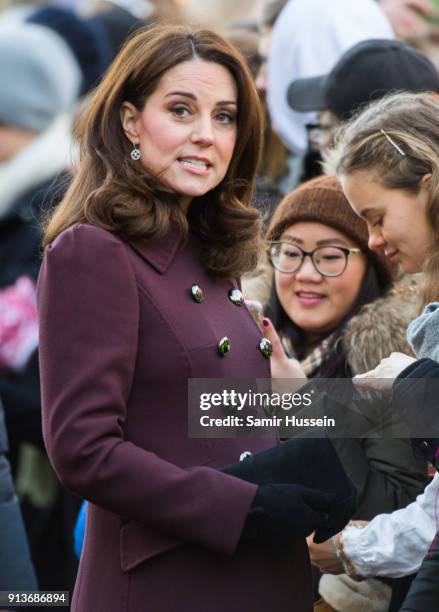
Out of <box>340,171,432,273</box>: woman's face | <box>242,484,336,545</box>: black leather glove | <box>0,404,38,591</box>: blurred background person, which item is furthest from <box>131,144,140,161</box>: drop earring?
<box>0,404,38,591</box>: blurred background person

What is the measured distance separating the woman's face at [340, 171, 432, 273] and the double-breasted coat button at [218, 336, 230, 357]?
505 millimetres

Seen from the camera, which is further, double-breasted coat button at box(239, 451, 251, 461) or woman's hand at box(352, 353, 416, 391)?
double-breasted coat button at box(239, 451, 251, 461)

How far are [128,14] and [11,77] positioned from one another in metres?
1.17

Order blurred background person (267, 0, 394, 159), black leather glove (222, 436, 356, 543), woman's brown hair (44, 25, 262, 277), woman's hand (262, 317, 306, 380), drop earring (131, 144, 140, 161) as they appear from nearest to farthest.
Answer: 1. black leather glove (222, 436, 356, 543)
2. woman's brown hair (44, 25, 262, 277)
3. drop earring (131, 144, 140, 161)
4. woman's hand (262, 317, 306, 380)
5. blurred background person (267, 0, 394, 159)

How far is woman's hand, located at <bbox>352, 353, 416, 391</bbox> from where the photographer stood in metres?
2.77

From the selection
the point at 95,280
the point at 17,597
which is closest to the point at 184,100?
the point at 95,280

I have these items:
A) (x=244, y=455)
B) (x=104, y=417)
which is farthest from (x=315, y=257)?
(x=104, y=417)

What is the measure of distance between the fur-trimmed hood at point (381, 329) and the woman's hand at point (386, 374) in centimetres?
64

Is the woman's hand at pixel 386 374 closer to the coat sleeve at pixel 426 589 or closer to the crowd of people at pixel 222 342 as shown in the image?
the crowd of people at pixel 222 342

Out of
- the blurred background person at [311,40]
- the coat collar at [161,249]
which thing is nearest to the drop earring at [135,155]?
the coat collar at [161,249]

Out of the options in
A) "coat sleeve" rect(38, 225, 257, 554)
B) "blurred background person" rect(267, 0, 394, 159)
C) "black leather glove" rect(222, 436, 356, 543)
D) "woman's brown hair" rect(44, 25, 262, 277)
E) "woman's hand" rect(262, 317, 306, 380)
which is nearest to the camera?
"coat sleeve" rect(38, 225, 257, 554)

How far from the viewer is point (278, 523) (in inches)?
106

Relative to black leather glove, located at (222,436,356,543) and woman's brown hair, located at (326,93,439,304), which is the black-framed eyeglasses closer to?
woman's brown hair, located at (326,93,439,304)

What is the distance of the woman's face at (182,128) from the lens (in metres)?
2.96
